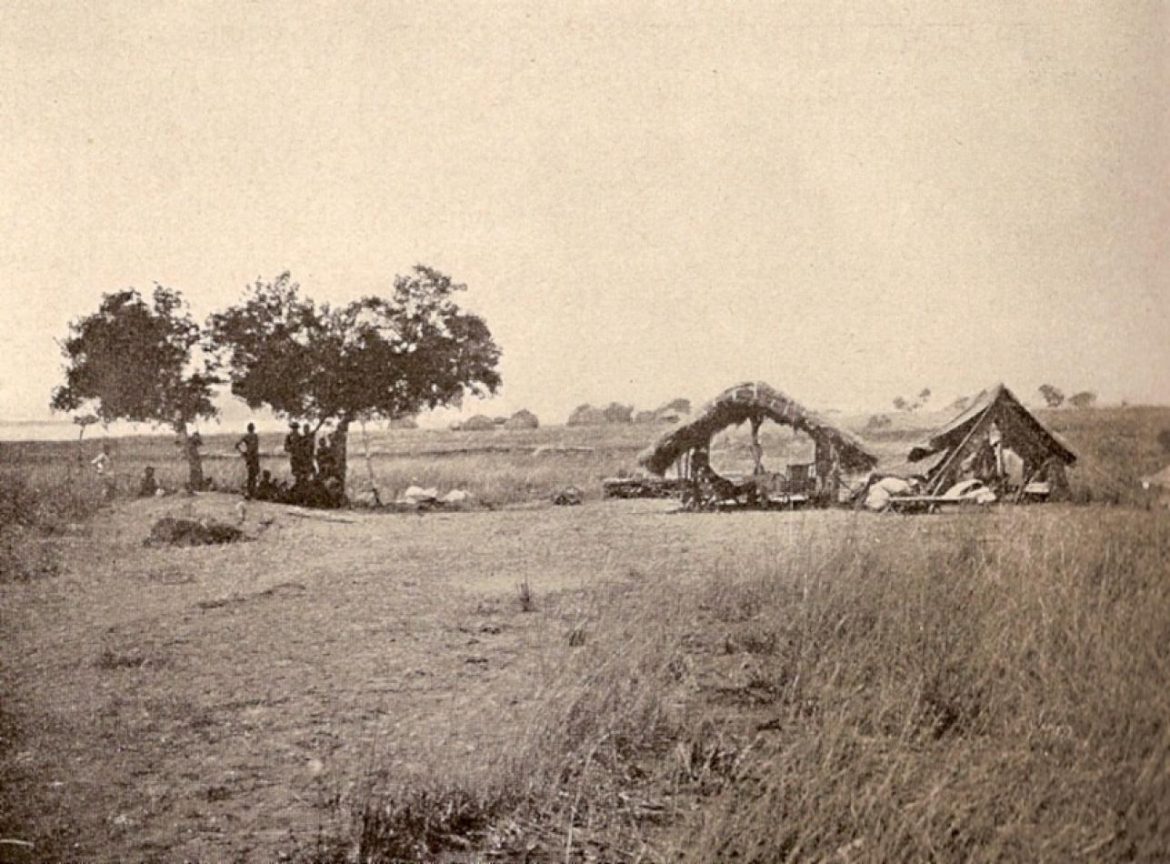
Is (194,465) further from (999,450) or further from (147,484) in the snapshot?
(999,450)

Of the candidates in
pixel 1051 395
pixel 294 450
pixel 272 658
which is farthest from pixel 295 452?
pixel 1051 395

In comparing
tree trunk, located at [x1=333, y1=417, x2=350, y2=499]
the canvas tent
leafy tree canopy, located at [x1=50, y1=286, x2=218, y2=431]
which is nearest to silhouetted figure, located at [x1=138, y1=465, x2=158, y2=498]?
leafy tree canopy, located at [x1=50, y1=286, x2=218, y2=431]

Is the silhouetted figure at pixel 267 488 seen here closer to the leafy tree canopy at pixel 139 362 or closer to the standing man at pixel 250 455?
the standing man at pixel 250 455

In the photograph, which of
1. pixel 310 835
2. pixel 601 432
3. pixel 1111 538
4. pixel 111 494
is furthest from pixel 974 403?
pixel 111 494

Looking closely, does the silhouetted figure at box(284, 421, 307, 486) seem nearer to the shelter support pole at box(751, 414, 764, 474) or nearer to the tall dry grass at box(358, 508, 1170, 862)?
the tall dry grass at box(358, 508, 1170, 862)

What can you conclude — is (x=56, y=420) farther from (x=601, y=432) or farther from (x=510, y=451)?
(x=601, y=432)

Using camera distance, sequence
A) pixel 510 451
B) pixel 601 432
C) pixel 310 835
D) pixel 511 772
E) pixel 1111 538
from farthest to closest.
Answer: pixel 510 451, pixel 601 432, pixel 1111 538, pixel 511 772, pixel 310 835
